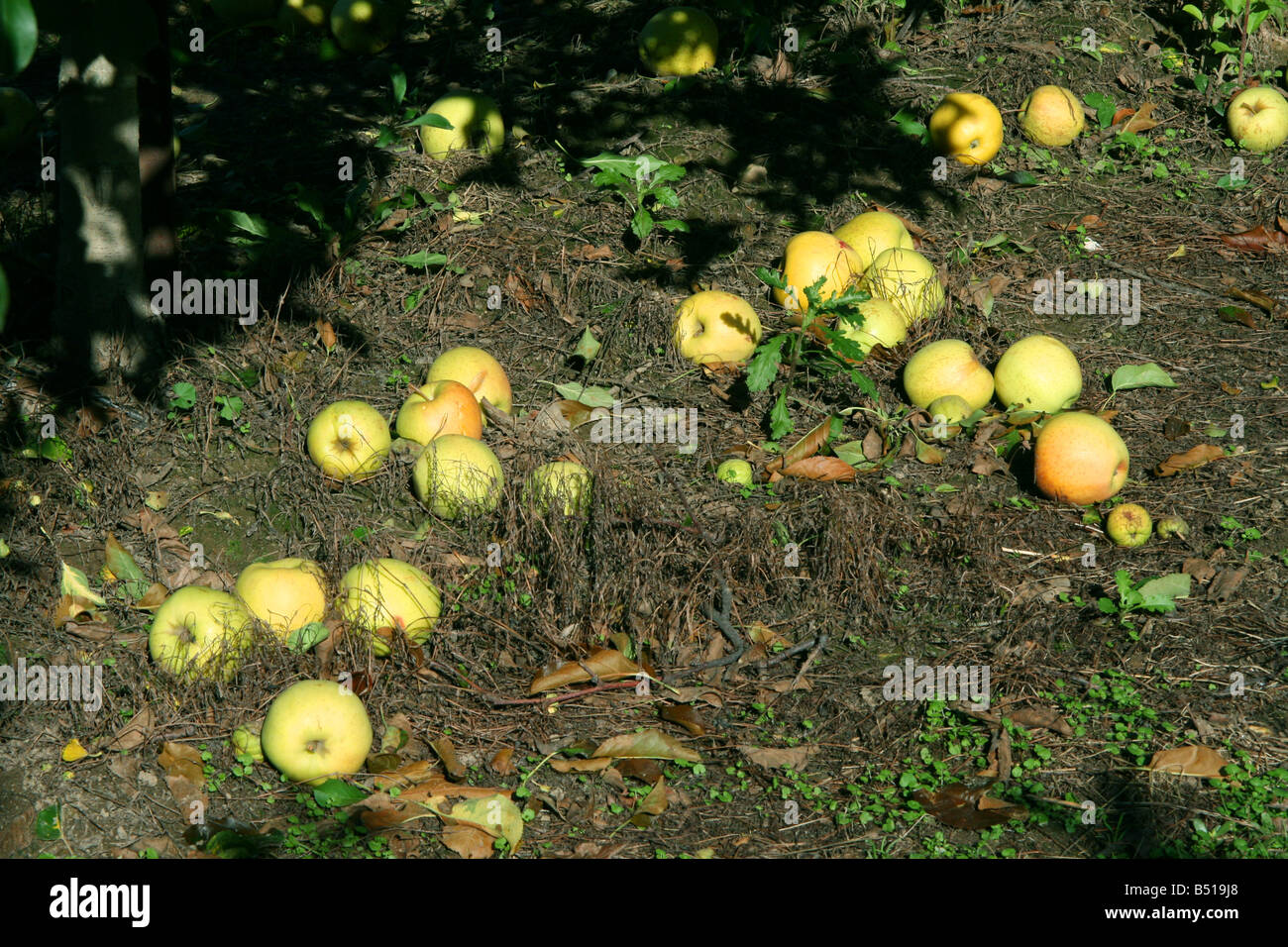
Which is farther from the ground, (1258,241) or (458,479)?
(1258,241)

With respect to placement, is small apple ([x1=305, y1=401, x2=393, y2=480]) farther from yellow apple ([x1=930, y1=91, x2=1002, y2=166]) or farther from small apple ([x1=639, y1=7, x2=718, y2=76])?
yellow apple ([x1=930, y1=91, x2=1002, y2=166])

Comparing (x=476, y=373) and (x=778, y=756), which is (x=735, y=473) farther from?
(x=778, y=756)

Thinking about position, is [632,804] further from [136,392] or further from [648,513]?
[136,392]

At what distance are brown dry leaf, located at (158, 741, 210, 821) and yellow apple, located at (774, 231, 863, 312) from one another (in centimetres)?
309

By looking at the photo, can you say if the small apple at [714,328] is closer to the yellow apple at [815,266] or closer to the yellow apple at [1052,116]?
the yellow apple at [815,266]

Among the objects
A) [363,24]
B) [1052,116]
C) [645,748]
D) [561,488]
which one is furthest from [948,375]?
[363,24]

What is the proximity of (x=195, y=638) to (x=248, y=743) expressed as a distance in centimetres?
36

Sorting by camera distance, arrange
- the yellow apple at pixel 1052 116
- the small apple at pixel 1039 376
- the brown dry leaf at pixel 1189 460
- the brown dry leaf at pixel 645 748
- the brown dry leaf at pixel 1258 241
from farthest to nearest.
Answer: the yellow apple at pixel 1052 116
the brown dry leaf at pixel 1258 241
the small apple at pixel 1039 376
the brown dry leaf at pixel 1189 460
the brown dry leaf at pixel 645 748

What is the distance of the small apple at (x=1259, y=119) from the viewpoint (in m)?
6.30

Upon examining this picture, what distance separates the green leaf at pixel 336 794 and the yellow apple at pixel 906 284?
3120mm

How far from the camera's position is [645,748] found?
326 centimetres

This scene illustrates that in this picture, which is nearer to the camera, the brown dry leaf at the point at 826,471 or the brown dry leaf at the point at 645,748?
the brown dry leaf at the point at 645,748

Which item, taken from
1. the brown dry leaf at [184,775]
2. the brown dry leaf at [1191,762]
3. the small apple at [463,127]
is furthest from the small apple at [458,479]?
the small apple at [463,127]

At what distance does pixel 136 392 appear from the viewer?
4.43m
